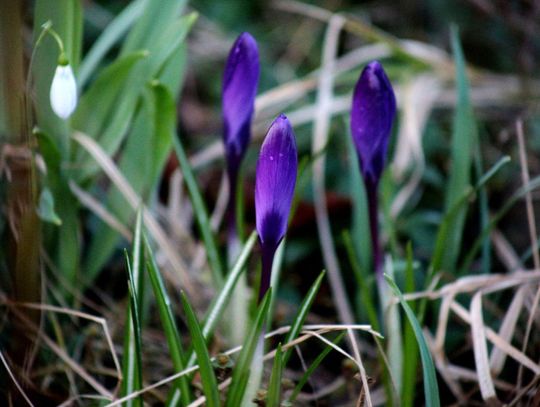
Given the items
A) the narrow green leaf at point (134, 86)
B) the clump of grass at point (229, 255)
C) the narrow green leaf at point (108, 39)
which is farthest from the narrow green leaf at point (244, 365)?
the narrow green leaf at point (108, 39)

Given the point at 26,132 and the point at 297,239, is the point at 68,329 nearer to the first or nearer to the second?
the point at 26,132

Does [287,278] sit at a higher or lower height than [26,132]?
lower

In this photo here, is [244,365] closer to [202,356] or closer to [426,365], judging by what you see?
[202,356]

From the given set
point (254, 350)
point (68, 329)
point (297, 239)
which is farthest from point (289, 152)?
point (297, 239)

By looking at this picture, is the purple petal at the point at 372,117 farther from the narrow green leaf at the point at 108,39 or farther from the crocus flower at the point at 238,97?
the narrow green leaf at the point at 108,39

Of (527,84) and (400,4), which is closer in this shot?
(527,84)

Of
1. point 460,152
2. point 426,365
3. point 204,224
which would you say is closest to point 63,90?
point 204,224
